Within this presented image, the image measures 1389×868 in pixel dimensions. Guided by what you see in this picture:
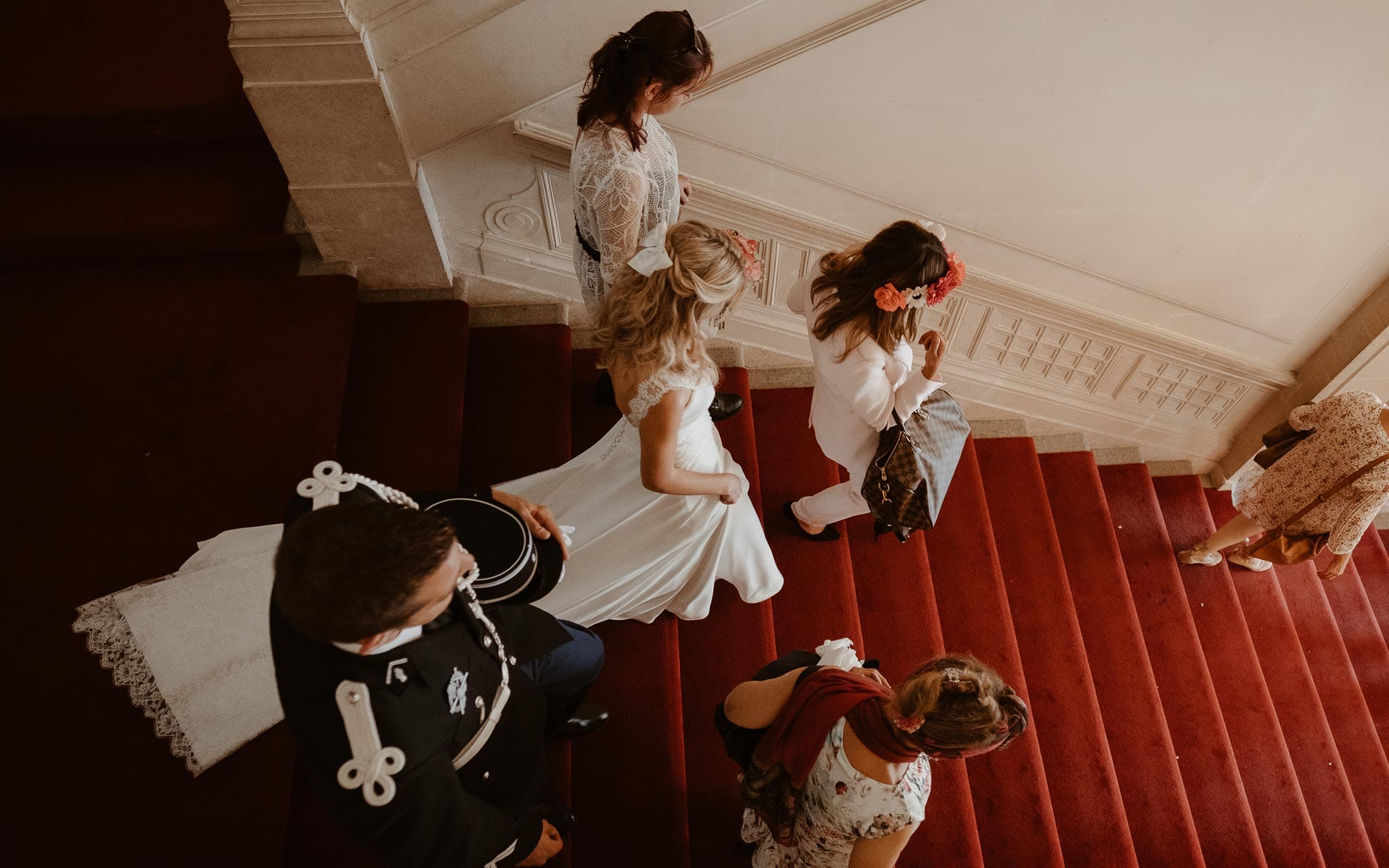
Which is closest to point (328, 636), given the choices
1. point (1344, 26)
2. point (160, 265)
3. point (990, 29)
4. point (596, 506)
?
point (596, 506)

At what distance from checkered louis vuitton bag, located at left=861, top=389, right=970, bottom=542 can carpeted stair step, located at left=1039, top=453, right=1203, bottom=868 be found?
1513mm

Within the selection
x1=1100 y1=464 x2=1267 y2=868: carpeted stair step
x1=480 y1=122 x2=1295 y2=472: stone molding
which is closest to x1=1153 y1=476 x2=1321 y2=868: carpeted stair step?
x1=1100 y1=464 x2=1267 y2=868: carpeted stair step

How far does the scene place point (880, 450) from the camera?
2865 mm

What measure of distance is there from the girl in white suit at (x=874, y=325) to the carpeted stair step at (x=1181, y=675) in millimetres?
2219

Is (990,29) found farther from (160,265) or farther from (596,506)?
(160,265)

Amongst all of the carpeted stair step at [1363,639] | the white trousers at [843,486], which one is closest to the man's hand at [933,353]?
the white trousers at [843,486]

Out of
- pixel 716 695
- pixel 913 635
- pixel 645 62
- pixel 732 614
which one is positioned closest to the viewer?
pixel 645 62

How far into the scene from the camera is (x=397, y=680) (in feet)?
4.63

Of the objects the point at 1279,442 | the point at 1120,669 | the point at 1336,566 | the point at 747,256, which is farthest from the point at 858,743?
the point at 1336,566

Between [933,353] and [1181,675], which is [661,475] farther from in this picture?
[1181,675]

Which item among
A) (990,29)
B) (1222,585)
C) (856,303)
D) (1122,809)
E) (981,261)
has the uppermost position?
(990,29)

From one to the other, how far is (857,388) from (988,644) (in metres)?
1.55

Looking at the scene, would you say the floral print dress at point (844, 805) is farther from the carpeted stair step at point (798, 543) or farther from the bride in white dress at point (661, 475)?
the carpeted stair step at point (798, 543)

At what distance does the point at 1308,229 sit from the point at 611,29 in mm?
3261
